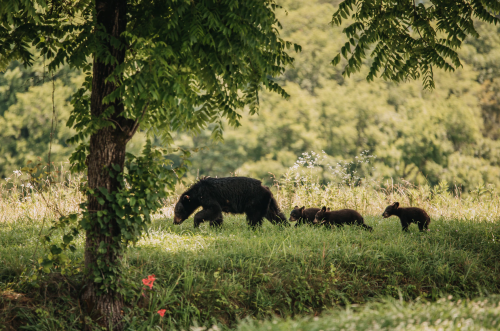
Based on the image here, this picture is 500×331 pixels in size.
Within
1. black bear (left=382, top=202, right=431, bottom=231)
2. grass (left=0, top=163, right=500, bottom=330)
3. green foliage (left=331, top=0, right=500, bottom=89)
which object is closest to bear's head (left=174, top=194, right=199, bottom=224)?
grass (left=0, top=163, right=500, bottom=330)

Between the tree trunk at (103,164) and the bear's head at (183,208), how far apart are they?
4352 millimetres

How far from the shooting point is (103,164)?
5.12m

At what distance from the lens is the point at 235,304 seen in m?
5.78

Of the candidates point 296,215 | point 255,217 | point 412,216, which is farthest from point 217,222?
point 412,216

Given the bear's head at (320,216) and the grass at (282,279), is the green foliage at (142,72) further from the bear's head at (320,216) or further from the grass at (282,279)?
the bear's head at (320,216)

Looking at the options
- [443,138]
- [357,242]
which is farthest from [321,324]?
[443,138]

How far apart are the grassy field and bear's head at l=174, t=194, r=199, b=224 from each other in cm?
113

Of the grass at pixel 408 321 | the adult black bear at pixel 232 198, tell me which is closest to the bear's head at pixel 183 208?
the adult black bear at pixel 232 198

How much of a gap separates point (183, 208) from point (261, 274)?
3895 millimetres

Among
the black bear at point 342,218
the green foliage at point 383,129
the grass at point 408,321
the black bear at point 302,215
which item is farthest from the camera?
the green foliage at point 383,129

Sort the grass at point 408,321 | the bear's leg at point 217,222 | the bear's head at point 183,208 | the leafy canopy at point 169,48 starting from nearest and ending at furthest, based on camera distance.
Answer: the grass at point 408,321
the leafy canopy at point 169,48
the bear's leg at point 217,222
the bear's head at point 183,208

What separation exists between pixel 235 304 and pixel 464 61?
3566 cm

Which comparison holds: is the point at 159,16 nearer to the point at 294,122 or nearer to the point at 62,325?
the point at 62,325

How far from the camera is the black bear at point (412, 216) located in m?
8.60
